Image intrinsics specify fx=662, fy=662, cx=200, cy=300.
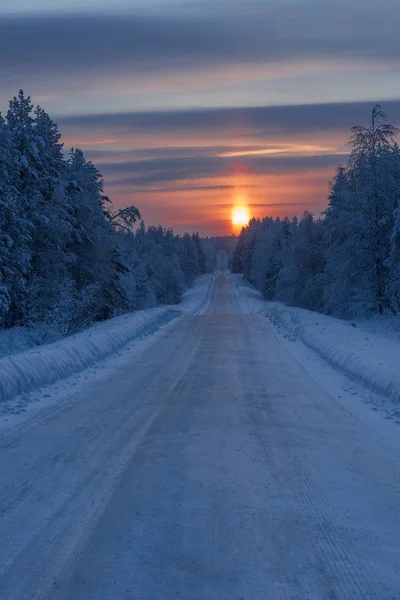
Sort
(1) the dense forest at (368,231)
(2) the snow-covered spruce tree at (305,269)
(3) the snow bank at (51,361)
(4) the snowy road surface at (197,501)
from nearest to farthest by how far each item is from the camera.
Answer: (4) the snowy road surface at (197,501)
(3) the snow bank at (51,361)
(1) the dense forest at (368,231)
(2) the snow-covered spruce tree at (305,269)

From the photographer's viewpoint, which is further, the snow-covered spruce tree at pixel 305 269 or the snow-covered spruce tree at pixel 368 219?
the snow-covered spruce tree at pixel 305 269

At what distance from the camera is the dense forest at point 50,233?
29812 mm

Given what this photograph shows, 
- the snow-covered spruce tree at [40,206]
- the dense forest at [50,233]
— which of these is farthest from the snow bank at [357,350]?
the snow-covered spruce tree at [40,206]

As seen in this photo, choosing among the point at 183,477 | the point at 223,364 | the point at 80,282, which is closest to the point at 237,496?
the point at 183,477

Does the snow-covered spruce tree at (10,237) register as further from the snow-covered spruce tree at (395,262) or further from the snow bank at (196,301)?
the snow bank at (196,301)

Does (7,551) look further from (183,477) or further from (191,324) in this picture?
(191,324)

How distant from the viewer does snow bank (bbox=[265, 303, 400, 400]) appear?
12922 millimetres

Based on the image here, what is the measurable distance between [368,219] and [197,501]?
98.2 feet

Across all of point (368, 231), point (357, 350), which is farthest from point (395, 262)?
point (357, 350)

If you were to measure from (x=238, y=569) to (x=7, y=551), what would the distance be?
1.72 metres

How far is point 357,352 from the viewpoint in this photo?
672 inches

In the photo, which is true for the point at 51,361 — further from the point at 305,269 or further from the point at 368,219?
the point at 305,269

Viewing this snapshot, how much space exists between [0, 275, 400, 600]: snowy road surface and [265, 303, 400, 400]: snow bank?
188 centimetres

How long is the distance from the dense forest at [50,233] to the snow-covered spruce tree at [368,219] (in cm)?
1366
